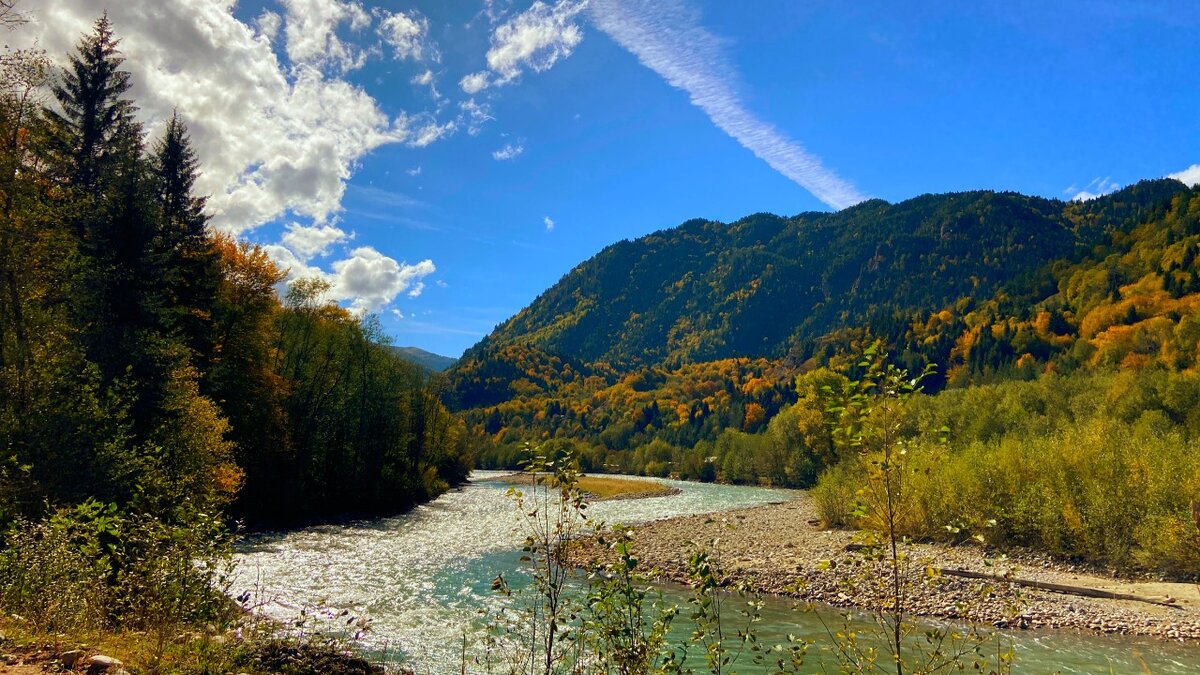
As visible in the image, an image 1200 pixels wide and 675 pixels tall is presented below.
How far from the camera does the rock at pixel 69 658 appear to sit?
641 centimetres

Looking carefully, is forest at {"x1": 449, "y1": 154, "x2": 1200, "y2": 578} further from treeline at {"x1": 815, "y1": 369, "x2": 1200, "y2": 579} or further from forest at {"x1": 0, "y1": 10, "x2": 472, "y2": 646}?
forest at {"x1": 0, "y1": 10, "x2": 472, "y2": 646}

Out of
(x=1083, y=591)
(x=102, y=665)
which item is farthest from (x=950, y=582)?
(x=102, y=665)

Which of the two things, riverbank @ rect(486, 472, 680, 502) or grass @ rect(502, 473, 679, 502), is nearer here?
riverbank @ rect(486, 472, 680, 502)

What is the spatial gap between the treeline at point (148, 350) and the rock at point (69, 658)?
2.08m

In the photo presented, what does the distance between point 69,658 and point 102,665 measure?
416mm

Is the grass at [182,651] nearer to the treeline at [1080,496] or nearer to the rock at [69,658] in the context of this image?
the rock at [69,658]

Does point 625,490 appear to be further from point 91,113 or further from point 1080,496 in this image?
point 91,113

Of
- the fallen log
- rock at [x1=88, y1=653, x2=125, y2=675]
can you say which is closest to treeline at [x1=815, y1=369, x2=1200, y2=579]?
the fallen log

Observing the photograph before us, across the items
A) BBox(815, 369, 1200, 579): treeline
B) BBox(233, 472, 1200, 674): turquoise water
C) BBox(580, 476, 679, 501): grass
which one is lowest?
BBox(580, 476, 679, 501): grass

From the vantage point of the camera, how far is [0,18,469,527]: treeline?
12906 millimetres

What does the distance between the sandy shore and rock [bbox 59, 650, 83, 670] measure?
6.11m

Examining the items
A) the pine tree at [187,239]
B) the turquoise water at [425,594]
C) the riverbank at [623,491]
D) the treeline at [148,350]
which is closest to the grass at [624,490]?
the riverbank at [623,491]

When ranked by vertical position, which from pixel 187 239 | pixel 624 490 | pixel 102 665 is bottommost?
pixel 624 490

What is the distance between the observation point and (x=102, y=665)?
20.9 feet
